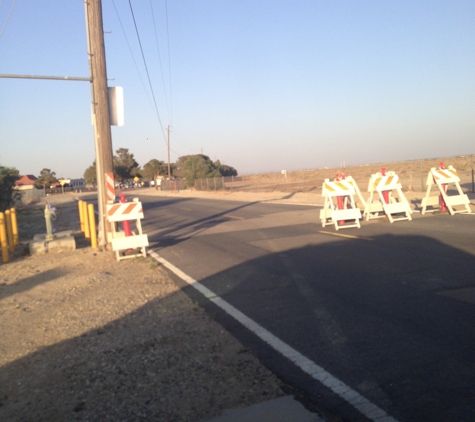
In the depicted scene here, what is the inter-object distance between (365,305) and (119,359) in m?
3.45

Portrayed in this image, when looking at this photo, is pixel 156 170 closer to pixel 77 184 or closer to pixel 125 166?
pixel 125 166

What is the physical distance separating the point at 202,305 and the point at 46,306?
272 centimetres

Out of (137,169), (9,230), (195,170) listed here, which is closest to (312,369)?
(9,230)

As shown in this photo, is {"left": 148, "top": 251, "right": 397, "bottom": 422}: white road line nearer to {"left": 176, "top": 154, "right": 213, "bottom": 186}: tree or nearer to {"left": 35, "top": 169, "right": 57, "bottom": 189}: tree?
{"left": 176, "top": 154, "right": 213, "bottom": 186}: tree

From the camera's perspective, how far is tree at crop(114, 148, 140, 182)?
131 metres

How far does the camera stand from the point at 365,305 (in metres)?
7.43

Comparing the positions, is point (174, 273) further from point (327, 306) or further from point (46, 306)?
point (327, 306)

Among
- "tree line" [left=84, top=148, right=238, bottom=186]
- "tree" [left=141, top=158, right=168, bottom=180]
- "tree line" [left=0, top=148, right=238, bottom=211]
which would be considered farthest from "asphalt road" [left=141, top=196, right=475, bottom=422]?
"tree" [left=141, top=158, right=168, bottom=180]

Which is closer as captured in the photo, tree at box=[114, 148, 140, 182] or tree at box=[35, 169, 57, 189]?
tree at box=[35, 169, 57, 189]

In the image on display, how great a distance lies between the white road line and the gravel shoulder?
0.37m

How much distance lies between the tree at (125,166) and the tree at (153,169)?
2868 millimetres

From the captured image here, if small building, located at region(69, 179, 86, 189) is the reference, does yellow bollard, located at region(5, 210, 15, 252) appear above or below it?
above

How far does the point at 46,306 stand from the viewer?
879 centimetres

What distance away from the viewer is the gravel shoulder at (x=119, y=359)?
189 inches
